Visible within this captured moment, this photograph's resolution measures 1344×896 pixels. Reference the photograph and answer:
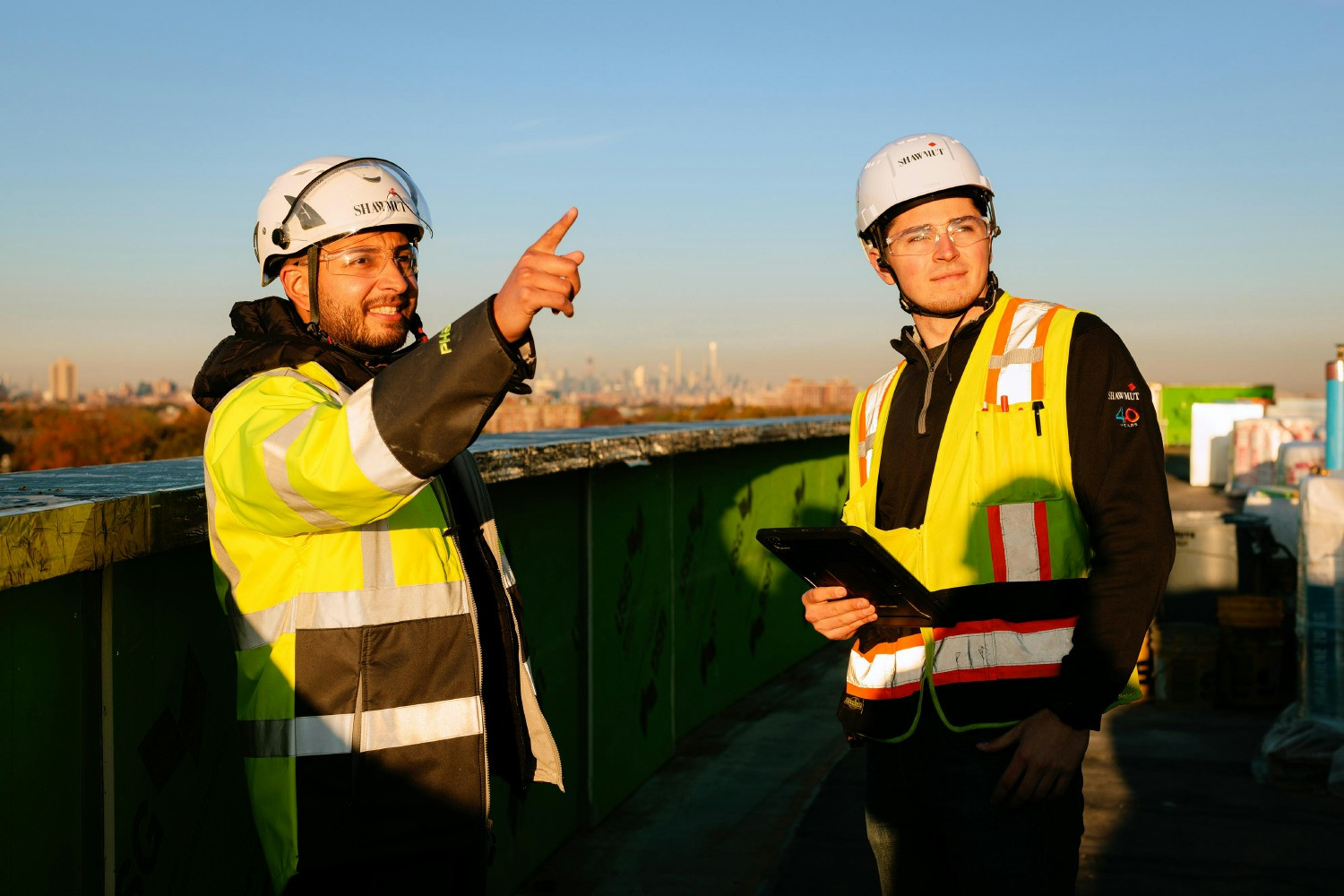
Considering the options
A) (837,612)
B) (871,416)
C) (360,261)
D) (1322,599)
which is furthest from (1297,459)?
(360,261)

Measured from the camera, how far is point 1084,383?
272 centimetres

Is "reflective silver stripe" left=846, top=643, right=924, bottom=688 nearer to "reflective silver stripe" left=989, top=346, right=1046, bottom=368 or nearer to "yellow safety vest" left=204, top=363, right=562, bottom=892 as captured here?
"reflective silver stripe" left=989, top=346, right=1046, bottom=368

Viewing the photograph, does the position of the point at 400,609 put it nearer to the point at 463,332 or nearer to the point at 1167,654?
→ the point at 463,332

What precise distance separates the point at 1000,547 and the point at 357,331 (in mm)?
1546


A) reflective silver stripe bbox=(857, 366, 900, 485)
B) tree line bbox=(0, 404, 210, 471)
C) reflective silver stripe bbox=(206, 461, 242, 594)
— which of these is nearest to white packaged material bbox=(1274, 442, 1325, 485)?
reflective silver stripe bbox=(857, 366, 900, 485)

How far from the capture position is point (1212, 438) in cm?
3506

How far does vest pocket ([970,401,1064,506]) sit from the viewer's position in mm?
2744

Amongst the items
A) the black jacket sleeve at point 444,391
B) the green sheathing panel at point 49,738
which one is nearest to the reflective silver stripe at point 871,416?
the black jacket sleeve at point 444,391

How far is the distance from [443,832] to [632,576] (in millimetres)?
4227

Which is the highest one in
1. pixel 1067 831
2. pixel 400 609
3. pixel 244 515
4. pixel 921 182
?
pixel 921 182

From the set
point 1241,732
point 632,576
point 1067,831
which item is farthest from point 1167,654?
point 1067,831

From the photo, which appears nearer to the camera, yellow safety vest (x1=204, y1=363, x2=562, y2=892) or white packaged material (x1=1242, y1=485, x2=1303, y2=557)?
yellow safety vest (x1=204, y1=363, x2=562, y2=892)

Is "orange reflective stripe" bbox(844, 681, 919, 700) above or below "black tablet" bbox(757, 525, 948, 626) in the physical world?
below

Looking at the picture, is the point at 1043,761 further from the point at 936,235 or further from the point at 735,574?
the point at 735,574
